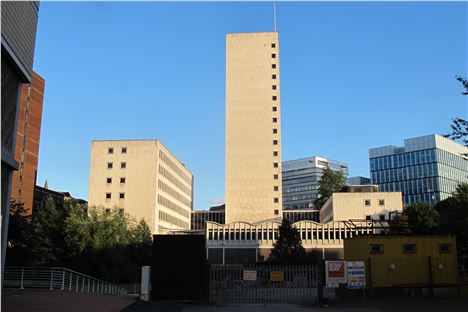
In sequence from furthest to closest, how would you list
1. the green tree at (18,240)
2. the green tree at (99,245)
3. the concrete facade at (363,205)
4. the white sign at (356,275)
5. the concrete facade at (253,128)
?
1. the concrete facade at (253,128)
2. the concrete facade at (363,205)
3. the green tree at (99,245)
4. the green tree at (18,240)
5. the white sign at (356,275)

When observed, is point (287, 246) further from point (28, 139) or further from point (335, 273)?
point (28, 139)

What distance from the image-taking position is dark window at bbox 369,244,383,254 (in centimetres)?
2912

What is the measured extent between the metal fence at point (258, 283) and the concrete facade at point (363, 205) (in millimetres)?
74035

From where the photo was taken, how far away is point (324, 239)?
9694 cm

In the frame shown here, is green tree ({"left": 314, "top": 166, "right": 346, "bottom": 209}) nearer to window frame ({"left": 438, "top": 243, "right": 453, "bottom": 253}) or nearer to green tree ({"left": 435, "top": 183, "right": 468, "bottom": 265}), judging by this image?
green tree ({"left": 435, "top": 183, "right": 468, "bottom": 265})

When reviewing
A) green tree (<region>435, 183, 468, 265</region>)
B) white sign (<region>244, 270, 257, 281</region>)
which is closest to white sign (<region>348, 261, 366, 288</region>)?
white sign (<region>244, 270, 257, 281</region>)

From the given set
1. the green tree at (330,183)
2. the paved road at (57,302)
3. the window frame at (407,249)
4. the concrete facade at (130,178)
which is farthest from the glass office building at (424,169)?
the paved road at (57,302)

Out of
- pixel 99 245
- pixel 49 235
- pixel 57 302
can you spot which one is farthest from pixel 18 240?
pixel 99 245

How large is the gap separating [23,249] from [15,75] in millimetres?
13559

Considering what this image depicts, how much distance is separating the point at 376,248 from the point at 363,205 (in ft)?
247

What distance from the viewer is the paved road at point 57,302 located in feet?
60.3

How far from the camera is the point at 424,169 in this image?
538ft

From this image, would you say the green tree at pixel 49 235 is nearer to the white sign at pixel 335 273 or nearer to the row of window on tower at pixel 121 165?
the white sign at pixel 335 273

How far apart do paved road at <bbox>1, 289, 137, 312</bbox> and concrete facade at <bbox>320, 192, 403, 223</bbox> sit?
80482 mm
